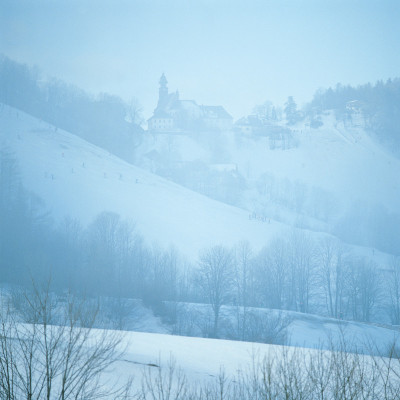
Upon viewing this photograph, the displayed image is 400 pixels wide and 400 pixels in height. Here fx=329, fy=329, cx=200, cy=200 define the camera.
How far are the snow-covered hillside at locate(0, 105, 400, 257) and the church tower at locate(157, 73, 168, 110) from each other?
39.3 m

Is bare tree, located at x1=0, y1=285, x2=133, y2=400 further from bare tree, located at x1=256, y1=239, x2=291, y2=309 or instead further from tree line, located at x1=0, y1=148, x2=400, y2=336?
bare tree, located at x1=256, y1=239, x2=291, y2=309

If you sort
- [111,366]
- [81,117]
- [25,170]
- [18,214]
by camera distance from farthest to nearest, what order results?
[81,117] → [25,170] → [18,214] → [111,366]

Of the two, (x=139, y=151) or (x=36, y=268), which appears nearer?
(x=36, y=268)

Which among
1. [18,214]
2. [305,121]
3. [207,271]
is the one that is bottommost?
[207,271]

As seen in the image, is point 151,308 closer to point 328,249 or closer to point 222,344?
point 222,344

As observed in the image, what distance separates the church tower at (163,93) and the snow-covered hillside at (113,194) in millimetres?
39278

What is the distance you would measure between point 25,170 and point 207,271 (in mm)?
23020

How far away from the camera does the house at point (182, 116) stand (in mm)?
77188

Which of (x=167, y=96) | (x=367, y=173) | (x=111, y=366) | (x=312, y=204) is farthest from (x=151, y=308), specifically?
(x=167, y=96)

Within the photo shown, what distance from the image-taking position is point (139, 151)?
218ft

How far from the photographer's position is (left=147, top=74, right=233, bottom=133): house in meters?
77.2

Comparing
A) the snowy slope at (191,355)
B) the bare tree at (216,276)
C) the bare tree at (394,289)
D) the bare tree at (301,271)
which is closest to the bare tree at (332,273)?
the bare tree at (301,271)

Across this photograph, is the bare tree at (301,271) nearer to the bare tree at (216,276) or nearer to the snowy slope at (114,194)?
the snowy slope at (114,194)

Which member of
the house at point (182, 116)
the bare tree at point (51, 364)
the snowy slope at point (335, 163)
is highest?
the house at point (182, 116)
